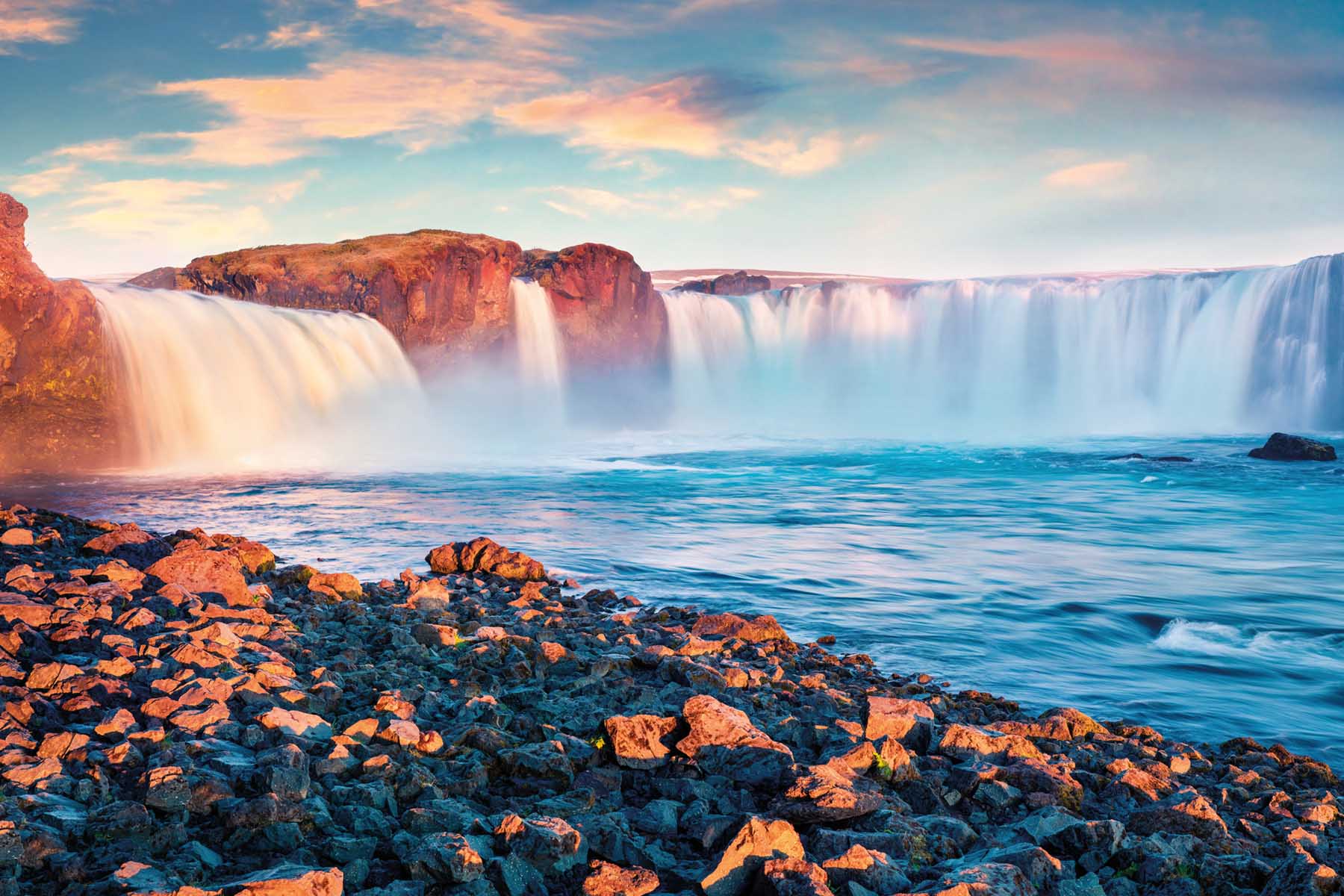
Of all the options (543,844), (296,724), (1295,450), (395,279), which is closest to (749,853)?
(543,844)

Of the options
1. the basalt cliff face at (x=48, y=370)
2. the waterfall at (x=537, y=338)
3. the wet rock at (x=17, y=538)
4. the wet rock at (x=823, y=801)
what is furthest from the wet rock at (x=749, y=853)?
the waterfall at (x=537, y=338)

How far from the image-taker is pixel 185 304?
28.4 m

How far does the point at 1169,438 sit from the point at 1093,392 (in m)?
11.5

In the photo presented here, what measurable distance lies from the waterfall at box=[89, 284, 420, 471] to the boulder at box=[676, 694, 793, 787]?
2417 cm

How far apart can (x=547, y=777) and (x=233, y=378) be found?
27.5 m

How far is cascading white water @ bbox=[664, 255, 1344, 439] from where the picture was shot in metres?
47.4

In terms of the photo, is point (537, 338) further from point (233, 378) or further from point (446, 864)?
point (446, 864)

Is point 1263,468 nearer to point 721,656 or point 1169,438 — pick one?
point 1169,438

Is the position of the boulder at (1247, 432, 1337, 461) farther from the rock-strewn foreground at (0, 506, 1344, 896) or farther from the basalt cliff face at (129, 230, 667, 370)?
the basalt cliff face at (129, 230, 667, 370)

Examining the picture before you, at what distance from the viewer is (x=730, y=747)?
4766mm

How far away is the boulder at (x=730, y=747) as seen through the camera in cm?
452

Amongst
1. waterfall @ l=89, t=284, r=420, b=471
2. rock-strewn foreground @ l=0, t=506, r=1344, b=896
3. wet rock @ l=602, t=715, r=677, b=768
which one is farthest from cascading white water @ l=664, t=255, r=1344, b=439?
wet rock @ l=602, t=715, r=677, b=768

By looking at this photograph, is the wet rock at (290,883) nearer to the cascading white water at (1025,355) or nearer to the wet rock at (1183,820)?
the wet rock at (1183,820)

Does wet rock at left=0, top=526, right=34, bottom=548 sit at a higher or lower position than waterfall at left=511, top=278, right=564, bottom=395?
lower
